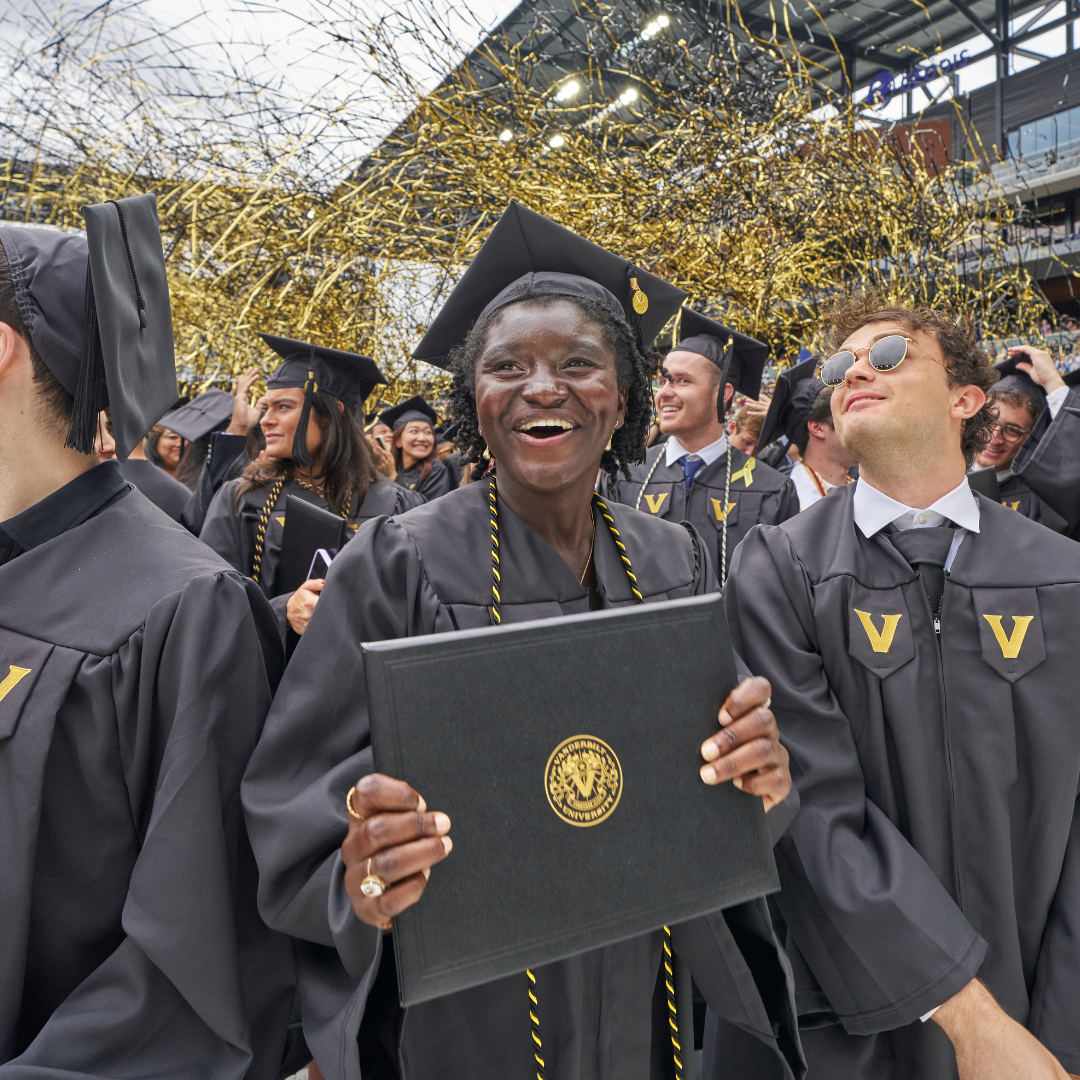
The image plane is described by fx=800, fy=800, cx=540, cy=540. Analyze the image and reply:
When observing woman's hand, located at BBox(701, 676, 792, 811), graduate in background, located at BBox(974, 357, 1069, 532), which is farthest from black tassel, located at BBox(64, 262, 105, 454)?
graduate in background, located at BBox(974, 357, 1069, 532)

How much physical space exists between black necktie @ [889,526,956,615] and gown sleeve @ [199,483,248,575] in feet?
9.88

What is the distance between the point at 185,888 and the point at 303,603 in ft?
3.36

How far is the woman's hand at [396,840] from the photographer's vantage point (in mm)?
998

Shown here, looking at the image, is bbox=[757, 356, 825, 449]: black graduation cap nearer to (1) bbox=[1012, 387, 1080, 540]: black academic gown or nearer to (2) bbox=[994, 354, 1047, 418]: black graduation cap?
(2) bbox=[994, 354, 1047, 418]: black graduation cap

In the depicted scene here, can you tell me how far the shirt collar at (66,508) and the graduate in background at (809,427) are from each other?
13.1 feet

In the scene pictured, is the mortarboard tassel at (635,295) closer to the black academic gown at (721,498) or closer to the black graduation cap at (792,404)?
the black academic gown at (721,498)

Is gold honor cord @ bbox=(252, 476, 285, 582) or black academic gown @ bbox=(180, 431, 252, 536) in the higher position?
black academic gown @ bbox=(180, 431, 252, 536)

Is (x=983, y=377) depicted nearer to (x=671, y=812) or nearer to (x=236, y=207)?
(x=671, y=812)

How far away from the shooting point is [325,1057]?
4.02 ft

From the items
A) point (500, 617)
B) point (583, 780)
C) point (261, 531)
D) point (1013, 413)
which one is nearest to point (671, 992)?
point (583, 780)

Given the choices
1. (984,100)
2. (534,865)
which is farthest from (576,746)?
(984,100)

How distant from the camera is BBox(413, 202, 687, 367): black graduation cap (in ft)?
5.64

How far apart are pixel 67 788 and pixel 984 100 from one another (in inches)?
1297

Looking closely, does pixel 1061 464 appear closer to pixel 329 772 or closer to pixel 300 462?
pixel 300 462
